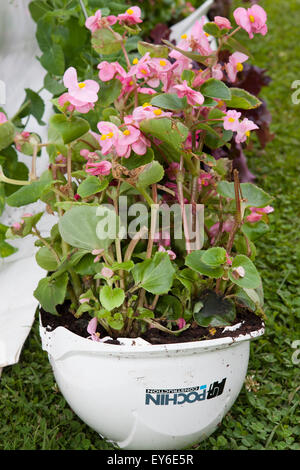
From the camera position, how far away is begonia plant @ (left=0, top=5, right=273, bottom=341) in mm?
839

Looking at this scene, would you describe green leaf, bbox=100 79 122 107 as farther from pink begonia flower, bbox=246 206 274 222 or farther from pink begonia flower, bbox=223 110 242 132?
pink begonia flower, bbox=246 206 274 222

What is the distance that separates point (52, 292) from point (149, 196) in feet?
0.70

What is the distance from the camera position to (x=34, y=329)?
1.33 m

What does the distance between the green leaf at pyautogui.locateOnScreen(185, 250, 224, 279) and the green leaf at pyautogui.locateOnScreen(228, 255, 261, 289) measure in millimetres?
18

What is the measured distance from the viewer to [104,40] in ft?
2.94

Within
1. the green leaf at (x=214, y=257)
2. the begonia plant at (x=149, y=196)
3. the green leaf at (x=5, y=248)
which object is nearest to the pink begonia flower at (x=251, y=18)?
the begonia plant at (x=149, y=196)

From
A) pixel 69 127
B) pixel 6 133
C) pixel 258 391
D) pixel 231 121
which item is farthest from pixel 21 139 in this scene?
pixel 258 391

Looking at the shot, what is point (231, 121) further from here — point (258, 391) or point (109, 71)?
point (258, 391)

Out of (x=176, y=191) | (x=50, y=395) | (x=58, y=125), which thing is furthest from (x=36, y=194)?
(x=50, y=395)

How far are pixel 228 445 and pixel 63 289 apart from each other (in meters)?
0.42


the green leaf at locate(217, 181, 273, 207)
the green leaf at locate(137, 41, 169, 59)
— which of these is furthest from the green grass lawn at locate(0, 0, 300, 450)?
the green leaf at locate(137, 41, 169, 59)

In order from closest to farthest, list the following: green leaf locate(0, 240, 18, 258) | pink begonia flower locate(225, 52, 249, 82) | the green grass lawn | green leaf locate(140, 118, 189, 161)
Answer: green leaf locate(140, 118, 189, 161), pink begonia flower locate(225, 52, 249, 82), the green grass lawn, green leaf locate(0, 240, 18, 258)

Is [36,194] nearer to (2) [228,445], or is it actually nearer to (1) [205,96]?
(1) [205,96]

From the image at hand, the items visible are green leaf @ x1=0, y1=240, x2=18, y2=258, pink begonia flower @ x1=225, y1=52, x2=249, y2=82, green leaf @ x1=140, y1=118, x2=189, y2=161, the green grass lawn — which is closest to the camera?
green leaf @ x1=140, y1=118, x2=189, y2=161
